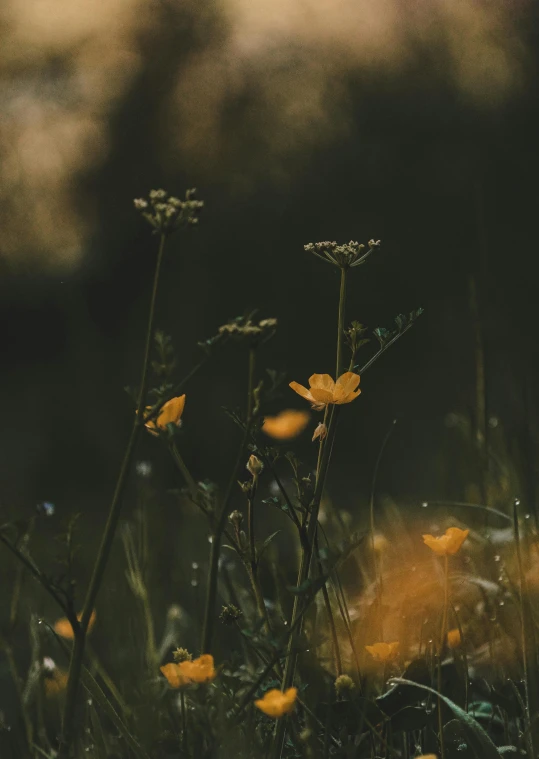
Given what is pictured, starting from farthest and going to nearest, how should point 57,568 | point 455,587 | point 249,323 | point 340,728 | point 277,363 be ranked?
point 277,363 < point 57,568 < point 455,587 < point 340,728 < point 249,323

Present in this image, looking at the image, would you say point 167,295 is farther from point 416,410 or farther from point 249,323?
point 249,323

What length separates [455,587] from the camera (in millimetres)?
1208

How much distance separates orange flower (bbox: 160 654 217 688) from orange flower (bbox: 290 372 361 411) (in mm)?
231

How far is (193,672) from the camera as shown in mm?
688

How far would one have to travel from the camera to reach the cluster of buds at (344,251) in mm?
779

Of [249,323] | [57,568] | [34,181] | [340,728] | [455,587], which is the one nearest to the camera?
[249,323]

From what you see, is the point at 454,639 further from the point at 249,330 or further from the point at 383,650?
the point at 249,330

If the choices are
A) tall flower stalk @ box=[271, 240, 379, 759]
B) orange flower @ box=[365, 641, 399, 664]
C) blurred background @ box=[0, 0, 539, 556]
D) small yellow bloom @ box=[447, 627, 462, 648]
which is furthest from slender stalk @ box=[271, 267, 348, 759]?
blurred background @ box=[0, 0, 539, 556]

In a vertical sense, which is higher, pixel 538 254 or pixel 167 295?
pixel 538 254

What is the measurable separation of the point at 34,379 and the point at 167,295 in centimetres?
57

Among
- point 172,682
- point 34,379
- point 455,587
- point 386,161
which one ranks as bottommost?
point 34,379

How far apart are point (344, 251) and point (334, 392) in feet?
0.41

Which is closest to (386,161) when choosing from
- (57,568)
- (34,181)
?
(34,181)

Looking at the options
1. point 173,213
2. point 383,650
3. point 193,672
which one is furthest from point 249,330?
point 383,650
